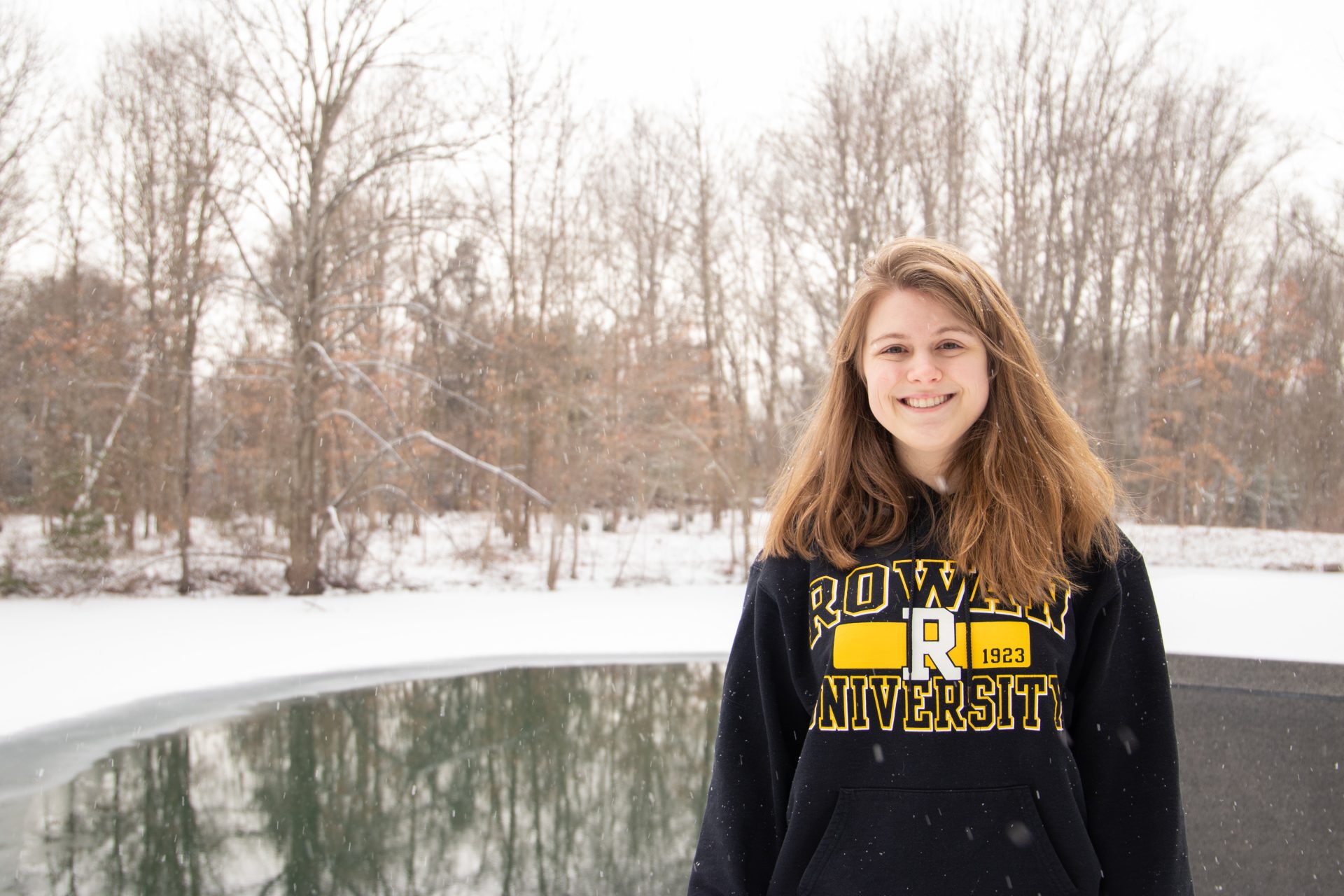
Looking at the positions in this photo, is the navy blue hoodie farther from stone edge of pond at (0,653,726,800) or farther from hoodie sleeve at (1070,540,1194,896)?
stone edge of pond at (0,653,726,800)

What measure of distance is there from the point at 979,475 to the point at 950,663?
30cm

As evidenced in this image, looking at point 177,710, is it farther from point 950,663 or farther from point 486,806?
point 950,663

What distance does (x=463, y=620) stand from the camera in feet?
38.2

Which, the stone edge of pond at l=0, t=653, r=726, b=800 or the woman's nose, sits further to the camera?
the stone edge of pond at l=0, t=653, r=726, b=800

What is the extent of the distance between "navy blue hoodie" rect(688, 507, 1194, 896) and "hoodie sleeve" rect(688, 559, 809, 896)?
0.02 m

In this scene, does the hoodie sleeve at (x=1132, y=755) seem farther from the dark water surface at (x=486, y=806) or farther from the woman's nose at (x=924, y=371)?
the dark water surface at (x=486, y=806)

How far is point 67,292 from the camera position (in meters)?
16.7

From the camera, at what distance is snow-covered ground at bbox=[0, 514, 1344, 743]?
644 cm

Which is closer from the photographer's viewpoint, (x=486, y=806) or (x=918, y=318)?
(x=918, y=318)

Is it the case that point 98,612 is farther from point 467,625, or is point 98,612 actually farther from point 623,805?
point 623,805

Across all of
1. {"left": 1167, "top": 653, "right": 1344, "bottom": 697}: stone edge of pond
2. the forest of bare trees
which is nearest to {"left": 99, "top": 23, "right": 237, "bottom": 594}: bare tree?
the forest of bare trees

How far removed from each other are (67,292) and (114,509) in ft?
16.1

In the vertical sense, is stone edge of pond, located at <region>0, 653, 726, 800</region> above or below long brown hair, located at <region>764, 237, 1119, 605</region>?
below

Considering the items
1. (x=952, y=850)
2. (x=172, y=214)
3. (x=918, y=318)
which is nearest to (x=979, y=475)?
(x=918, y=318)
